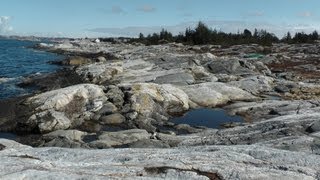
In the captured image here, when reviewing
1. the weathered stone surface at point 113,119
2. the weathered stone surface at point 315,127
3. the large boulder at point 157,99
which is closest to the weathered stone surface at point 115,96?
the large boulder at point 157,99

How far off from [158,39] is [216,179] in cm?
15445

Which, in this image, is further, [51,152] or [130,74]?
[130,74]

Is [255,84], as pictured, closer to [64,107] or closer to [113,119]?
[113,119]

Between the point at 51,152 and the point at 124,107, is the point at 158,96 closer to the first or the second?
the point at 124,107

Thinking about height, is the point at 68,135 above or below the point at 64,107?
below

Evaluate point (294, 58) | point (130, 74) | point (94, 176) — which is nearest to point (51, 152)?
point (94, 176)

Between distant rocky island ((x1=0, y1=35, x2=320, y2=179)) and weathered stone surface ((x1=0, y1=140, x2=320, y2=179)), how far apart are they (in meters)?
0.03

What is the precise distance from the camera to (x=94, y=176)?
44.1 ft

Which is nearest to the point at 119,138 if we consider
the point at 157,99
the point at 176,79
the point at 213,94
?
the point at 157,99

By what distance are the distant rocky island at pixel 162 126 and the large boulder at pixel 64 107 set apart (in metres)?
0.08

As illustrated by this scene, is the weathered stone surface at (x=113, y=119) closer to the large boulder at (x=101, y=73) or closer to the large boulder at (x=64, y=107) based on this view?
the large boulder at (x=64, y=107)

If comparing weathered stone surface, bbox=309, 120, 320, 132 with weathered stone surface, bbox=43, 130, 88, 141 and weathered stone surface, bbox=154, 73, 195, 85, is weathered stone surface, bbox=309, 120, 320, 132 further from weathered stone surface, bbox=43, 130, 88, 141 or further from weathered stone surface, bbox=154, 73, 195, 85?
weathered stone surface, bbox=154, 73, 195, 85

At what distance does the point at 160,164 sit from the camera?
48.5ft

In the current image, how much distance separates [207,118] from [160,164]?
24.0 meters
